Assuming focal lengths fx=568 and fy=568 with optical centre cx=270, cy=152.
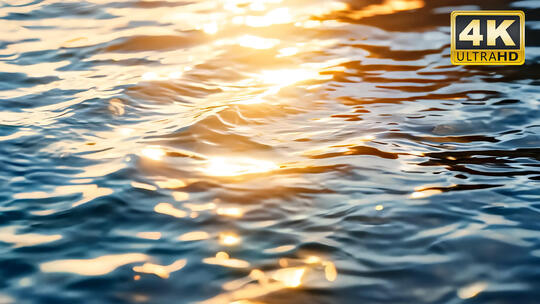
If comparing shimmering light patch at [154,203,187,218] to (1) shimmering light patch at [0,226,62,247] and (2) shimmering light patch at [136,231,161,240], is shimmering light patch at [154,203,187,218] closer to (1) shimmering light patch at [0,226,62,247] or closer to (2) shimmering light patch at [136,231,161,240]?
(2) shimmering light patch at [136,231,161,240]

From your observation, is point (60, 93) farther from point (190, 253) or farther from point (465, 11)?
point (465, 11)

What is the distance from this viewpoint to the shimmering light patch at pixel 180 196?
3.19 meters

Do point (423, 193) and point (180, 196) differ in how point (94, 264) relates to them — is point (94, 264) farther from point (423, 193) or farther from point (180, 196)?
point (423, 193)

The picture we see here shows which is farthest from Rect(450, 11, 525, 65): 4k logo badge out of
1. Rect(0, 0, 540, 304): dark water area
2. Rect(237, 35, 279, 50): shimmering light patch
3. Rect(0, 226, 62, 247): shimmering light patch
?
Rect(0, 226, 62, 247): shimmering light patch

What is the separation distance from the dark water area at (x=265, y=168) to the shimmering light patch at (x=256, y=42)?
0.11 feet

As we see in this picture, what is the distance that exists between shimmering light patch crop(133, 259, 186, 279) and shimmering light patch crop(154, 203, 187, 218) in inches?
17.9

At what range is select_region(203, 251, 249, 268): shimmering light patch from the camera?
2586mm

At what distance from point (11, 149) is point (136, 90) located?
138cm

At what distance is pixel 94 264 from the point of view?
103 inches

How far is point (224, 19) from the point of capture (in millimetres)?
7066

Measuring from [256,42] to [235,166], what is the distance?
3028 millimetres

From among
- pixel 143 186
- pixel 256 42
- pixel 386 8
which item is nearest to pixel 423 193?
pixel 143 186

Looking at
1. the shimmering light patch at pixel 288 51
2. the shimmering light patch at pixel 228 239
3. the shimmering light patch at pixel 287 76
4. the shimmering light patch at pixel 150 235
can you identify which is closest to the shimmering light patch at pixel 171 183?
the shimmering light patch at pixel 150 235

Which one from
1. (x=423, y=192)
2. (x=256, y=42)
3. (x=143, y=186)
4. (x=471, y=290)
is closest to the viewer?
(x=471, y=290)
